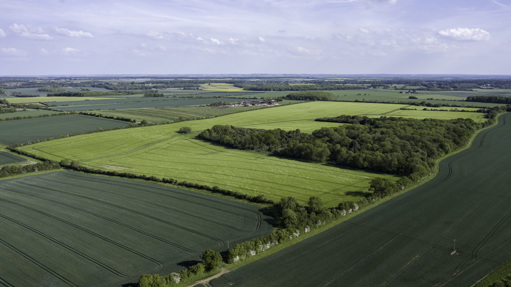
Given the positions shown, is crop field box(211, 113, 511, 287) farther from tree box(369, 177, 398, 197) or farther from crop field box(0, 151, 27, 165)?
crop field box(0, 151, 27, 165)

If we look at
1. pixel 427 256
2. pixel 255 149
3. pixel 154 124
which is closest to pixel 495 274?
pixel 427 256

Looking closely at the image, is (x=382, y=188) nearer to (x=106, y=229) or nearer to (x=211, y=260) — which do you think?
(x=211, y=260)

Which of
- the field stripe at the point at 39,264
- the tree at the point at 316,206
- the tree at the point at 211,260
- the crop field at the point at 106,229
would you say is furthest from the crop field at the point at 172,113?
the tree at the point at 211,260

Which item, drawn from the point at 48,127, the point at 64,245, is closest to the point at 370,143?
the point at 64,245

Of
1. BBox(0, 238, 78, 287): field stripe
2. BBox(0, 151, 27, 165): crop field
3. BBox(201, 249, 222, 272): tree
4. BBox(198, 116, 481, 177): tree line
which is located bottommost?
BBox(0, 238, 78, 287): field stripe

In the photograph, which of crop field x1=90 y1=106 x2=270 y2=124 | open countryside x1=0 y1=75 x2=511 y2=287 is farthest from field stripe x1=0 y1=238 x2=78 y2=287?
crop field x1=90 y1=106 x2=270 y2=124

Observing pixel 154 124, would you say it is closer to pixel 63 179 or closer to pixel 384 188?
pixel 63 179
